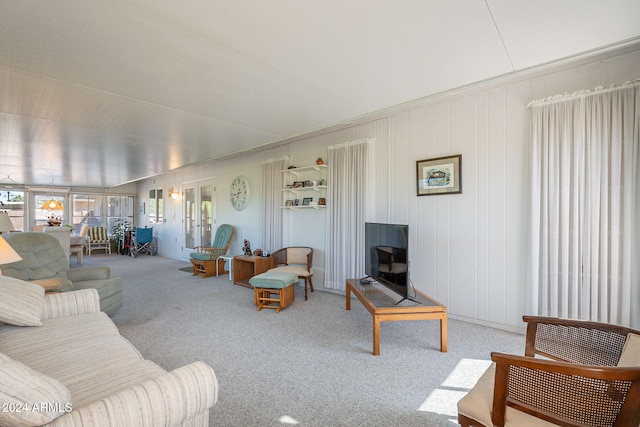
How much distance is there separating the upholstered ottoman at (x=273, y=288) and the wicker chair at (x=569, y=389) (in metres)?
2.65

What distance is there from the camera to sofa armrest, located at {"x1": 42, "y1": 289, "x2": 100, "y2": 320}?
2163mm

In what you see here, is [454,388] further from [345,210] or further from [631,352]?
[345,210]

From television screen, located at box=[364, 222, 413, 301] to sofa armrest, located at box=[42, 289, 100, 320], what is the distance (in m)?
2.66

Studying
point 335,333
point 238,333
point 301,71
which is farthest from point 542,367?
point 238,333

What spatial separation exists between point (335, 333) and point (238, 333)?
1.01 metres

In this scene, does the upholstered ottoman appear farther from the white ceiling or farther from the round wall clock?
the round wall clock

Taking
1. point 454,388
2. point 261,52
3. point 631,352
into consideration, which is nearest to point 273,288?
point 454,388

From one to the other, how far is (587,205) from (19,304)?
4424 mm

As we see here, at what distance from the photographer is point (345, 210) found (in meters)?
4.43

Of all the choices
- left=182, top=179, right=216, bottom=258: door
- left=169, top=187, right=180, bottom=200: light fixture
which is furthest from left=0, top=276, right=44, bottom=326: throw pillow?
left=169, top=187, right=180, bottom=200: light fixture

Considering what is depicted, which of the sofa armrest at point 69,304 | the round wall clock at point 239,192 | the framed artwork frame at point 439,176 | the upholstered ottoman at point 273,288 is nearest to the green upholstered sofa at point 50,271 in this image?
the sofa armrest at point 69,304

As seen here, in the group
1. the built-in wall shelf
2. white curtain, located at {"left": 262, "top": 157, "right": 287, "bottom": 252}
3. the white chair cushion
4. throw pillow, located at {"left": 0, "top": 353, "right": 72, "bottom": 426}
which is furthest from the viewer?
white curtain, located at {"left": 262, "top": 157, "right": 287, "bottom": 252}

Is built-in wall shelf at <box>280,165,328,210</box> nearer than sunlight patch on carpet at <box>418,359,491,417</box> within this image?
No

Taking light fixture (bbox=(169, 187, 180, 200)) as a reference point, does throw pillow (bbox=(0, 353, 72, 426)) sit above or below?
below
